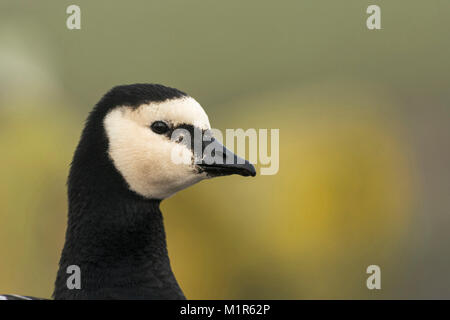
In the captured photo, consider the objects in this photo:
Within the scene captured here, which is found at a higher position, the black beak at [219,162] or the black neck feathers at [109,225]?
the black beak at [219,162]

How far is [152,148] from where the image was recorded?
1.15 meters

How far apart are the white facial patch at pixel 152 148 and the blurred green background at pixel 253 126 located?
3.03ft

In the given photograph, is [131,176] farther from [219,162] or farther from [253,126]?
[253,126]

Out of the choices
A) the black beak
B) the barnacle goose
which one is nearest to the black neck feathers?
the barnacle goose

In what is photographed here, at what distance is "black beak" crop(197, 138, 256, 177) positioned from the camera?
1.12 meters

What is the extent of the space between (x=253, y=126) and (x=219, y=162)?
5.09ft

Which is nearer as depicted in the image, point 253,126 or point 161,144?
point 161,144

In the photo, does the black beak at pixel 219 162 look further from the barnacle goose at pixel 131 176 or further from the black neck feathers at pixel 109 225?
the black neck feathers at pixel 109 225

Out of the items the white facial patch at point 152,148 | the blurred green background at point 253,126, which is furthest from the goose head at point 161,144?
the blurred green background at point 253,126

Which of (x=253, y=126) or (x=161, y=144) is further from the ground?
(x=253, y=126)

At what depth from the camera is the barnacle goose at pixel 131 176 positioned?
1.15 metres

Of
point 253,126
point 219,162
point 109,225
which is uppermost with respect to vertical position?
point 253,126

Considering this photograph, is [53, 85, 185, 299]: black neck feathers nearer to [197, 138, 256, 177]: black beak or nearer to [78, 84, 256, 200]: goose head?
[78, 84, 256, 200]: goose head

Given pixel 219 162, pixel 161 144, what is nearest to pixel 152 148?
pixel 161 144
